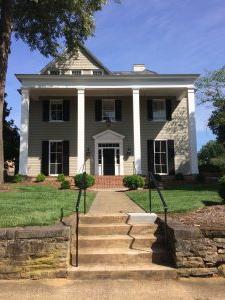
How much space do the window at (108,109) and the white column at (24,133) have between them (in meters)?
5.63

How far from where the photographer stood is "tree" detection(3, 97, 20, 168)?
28469 mm

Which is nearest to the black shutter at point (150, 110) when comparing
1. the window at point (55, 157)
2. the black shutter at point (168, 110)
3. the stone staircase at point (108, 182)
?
the black shutter at point (168, 110)

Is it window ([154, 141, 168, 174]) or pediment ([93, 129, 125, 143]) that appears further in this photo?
pediment ([93, 129, 125, 143])

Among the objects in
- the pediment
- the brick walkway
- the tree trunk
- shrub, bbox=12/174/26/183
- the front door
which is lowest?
the brick walkway

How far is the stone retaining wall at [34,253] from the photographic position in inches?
268

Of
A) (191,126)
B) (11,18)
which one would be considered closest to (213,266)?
(11,18)

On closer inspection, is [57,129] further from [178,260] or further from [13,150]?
[178,260]

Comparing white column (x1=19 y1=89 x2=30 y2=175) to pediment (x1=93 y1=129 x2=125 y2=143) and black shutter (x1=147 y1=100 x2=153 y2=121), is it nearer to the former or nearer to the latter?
pediment (x1=93 y1=129 x2=125 y2=143)

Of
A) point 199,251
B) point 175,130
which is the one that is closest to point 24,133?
point 175,130

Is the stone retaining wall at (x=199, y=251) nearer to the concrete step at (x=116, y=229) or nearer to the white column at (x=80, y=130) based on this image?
the concrete step at (x=116, y=229)

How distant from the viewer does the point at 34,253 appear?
6.93m

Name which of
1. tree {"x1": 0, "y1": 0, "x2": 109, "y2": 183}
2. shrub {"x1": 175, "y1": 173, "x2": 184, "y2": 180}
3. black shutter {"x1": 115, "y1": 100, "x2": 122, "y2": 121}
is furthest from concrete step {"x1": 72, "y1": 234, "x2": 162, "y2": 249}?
black shutter {"x1": 115, "y1": 100, "x2": 122, "y2": 121}

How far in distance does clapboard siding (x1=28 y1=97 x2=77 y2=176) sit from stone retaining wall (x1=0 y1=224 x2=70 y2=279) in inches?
875

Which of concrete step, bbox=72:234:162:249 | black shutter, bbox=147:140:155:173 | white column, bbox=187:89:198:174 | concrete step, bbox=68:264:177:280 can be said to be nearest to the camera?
concrete step, bbox=68:264:177:280
